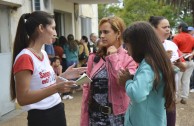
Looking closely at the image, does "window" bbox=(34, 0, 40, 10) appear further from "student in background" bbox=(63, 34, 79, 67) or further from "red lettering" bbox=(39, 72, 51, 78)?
"red lettering" bbox=(39, 72, 51, 78)

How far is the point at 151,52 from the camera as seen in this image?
2166 millimetres

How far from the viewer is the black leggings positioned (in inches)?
98.0

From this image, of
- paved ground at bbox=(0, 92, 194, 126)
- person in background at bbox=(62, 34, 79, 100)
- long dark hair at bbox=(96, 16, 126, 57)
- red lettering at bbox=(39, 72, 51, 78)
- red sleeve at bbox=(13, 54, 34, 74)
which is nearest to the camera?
red sleeve at bbox=(13, 54, 34, 74)

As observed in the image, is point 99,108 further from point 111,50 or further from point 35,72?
point 35,72

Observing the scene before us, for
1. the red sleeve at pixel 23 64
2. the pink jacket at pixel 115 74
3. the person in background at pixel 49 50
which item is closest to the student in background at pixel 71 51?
the person in background at pixel 49 50

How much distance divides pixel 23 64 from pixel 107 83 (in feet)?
2.63

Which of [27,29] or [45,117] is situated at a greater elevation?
[27,29]

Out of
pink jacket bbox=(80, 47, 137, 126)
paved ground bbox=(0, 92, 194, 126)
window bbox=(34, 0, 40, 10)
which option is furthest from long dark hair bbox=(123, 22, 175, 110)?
window bbox=(34, 0, 40, 10)

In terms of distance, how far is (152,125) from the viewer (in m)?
2.27

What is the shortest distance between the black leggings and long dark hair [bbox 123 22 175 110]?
2.70 ft

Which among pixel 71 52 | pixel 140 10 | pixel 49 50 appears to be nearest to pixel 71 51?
pixel 71 52

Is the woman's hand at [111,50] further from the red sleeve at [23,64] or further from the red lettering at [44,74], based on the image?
the red sleeve at [23,64]

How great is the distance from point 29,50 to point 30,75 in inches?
8.8

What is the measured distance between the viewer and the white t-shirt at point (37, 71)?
2306 millimetres
